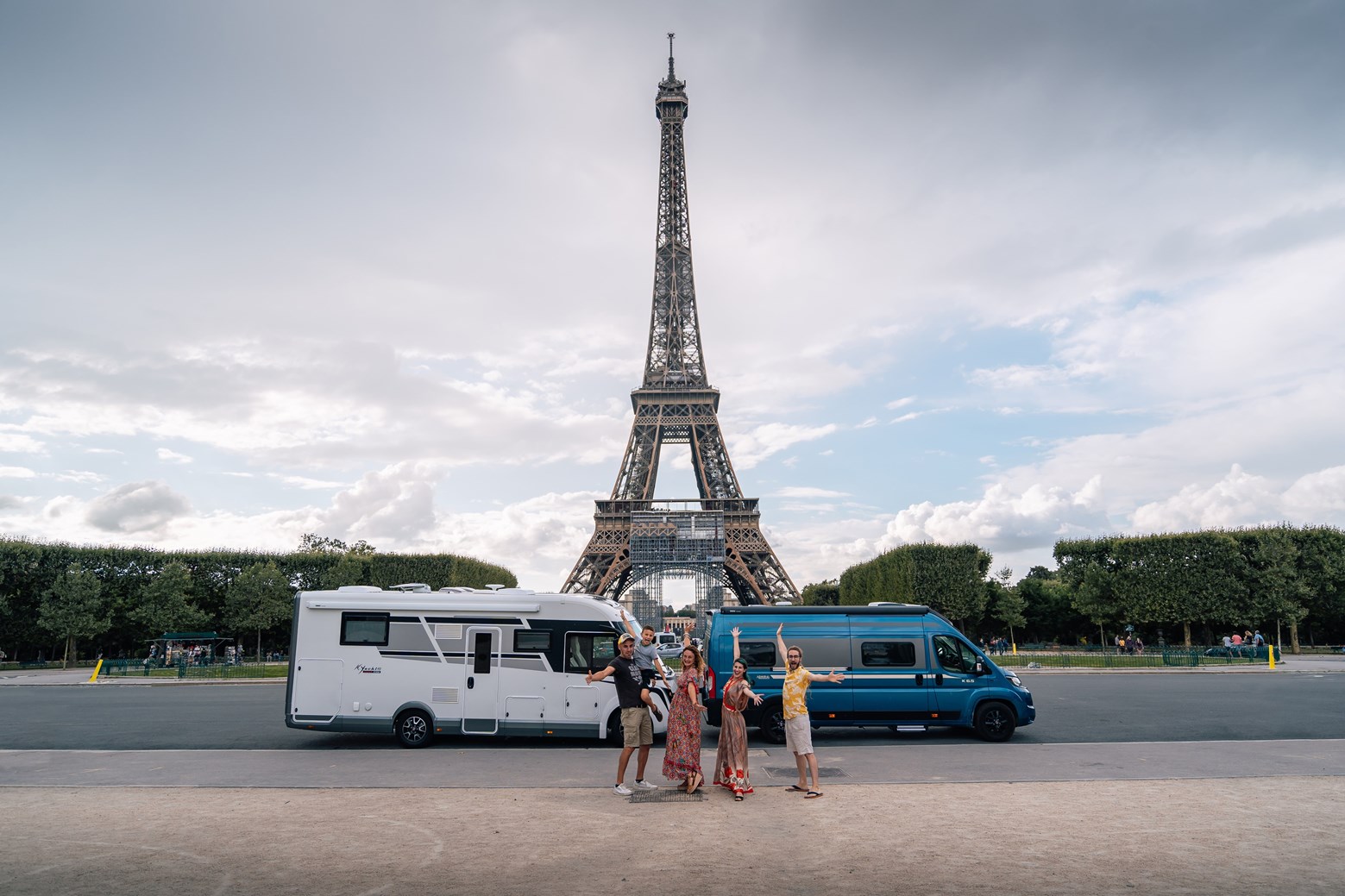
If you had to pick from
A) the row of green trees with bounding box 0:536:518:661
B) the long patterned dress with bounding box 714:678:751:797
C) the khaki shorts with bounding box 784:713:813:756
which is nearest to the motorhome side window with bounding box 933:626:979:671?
the khaki shorts with bounding box 784:713:813:756

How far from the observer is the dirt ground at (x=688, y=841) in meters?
6.40

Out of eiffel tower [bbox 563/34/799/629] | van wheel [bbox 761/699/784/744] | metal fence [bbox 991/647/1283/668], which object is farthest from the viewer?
eiffel tower [bbox 563/34/799/629]

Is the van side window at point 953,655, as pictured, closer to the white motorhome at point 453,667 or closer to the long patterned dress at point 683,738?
the white motorhome at point 453,667

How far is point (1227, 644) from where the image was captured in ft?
129

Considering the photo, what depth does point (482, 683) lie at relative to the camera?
14070mm

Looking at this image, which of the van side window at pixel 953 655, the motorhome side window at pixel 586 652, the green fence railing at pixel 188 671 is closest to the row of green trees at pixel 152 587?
the green fence railing at pixel 188 671

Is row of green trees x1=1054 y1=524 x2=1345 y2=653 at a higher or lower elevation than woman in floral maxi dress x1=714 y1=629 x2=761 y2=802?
higher

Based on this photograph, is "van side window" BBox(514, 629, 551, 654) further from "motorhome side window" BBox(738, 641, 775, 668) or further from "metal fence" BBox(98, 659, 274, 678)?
"metal fence" BBox(98, 659, 274, 678)

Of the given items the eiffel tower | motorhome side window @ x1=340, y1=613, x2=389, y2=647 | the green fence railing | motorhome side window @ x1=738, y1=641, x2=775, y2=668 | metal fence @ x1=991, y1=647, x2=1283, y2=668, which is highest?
the eiffel tower

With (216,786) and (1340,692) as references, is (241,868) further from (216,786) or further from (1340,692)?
(1340,692)

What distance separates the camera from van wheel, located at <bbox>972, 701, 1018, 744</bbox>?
14.2m

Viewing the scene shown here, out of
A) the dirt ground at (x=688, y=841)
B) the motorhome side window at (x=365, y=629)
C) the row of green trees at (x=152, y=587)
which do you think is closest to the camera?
the dirt ground at (x=688, y=841)

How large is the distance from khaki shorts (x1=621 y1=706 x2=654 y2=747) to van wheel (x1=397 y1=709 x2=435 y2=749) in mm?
5507

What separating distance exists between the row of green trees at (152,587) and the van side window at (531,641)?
37.0 m
